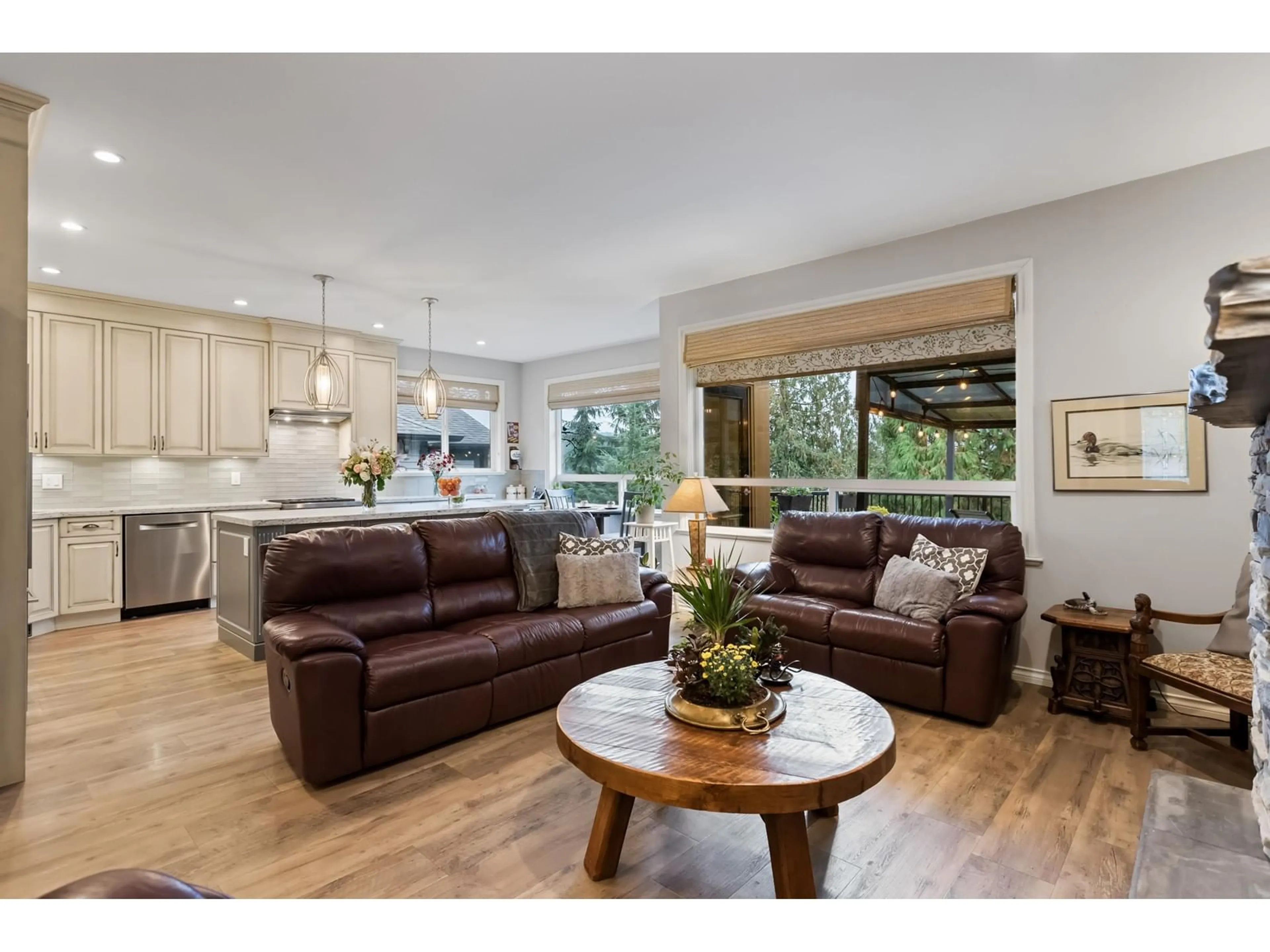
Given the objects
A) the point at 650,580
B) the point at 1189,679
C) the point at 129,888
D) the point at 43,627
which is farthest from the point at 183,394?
the point at 1189,679

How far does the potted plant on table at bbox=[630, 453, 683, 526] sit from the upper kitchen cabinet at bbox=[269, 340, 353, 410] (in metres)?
3.29

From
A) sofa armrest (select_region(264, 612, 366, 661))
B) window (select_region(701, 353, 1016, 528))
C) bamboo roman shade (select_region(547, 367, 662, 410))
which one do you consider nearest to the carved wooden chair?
window (select_region(701, 353, 1016, 528))

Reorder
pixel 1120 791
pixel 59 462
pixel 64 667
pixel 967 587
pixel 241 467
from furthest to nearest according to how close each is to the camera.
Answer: pixel 241 467 → pixel 59 462 → pixel 64 667 → pixel 967 587 → pixel 1120 791

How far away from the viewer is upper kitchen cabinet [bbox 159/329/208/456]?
18.4ft

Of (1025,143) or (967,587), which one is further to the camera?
(967,587)

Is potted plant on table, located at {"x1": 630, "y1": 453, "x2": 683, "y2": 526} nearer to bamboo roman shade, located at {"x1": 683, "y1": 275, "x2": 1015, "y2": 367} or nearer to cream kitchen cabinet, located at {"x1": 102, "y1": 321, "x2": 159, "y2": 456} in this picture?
bamboo roman shade, located at {"x1": 683, "y1": 275, "x2": 1015, "y2": 367}

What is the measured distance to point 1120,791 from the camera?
2453mm

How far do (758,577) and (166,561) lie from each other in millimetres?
4983

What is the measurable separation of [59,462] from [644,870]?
19.8ft

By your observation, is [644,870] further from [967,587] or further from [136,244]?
[136,244]

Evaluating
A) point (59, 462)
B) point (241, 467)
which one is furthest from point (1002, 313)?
point (59, 462)

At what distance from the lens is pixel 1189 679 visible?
99.5 inches

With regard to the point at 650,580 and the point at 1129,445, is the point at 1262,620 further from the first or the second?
the point at 650,580

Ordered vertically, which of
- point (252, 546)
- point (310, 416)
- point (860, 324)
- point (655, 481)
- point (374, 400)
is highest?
point (860, 324)
